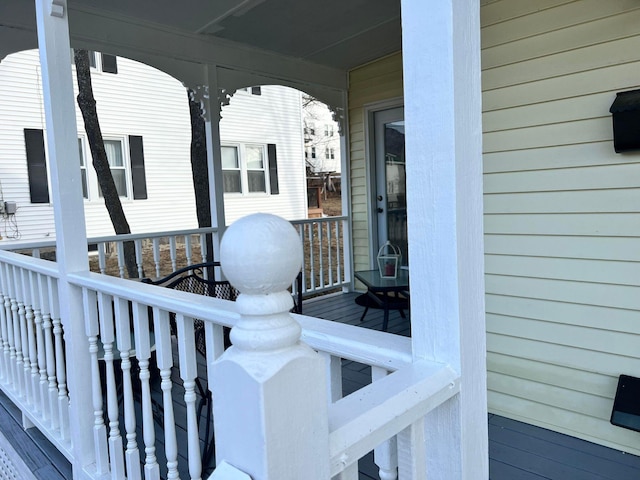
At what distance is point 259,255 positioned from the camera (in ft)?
1.74

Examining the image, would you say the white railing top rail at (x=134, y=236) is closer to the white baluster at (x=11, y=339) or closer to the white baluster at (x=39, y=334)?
the white baluster at (x=11, y=339)

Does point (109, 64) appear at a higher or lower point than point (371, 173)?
higher

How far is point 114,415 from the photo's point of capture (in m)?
1.79

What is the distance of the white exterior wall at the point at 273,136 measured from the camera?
394 inches

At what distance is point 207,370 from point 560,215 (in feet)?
6.41

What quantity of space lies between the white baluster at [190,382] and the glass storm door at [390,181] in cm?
400

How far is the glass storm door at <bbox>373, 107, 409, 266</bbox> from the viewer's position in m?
5.12

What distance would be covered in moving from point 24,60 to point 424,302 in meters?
9.37

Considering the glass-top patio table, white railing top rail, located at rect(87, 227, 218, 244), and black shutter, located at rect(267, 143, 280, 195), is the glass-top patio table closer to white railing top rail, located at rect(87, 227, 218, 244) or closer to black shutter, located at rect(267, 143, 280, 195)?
white railing top rail, located at rect(87, 227, 218, 244)

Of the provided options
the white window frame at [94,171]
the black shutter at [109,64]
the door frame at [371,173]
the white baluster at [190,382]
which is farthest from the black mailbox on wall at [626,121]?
the black shutter at [109,64]

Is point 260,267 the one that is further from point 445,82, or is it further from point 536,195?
point 536,195

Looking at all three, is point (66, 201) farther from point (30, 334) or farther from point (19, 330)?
point (19, 330)

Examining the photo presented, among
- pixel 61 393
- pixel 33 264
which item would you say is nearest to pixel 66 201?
pixel 33 264

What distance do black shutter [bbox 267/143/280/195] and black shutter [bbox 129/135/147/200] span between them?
2.93 meters
